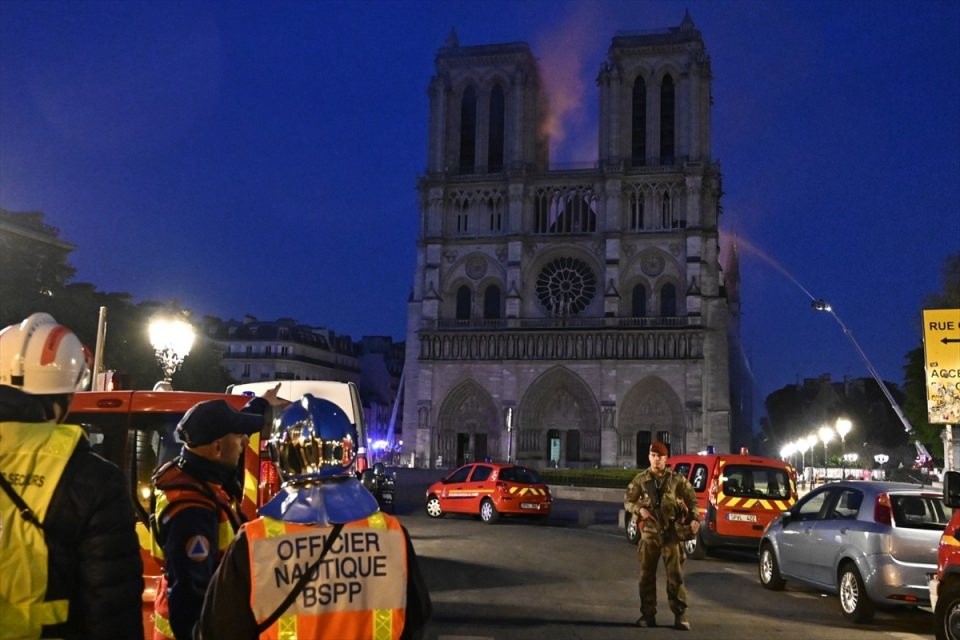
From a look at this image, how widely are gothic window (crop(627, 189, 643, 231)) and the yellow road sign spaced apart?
1515 inches

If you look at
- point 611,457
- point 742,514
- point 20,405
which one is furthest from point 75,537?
point 611,457

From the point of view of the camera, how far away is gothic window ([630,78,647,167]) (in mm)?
50312

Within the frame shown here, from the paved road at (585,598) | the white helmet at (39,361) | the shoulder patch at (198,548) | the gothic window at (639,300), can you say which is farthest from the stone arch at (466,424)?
the white helmet at (39,361)

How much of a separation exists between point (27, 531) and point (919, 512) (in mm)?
8280

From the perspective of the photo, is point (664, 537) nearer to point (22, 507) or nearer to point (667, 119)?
point (22, 507)

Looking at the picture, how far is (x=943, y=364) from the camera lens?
1101 centimetres

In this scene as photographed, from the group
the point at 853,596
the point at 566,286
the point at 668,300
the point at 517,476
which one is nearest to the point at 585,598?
the point at 853,596

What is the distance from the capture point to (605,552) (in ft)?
45.2

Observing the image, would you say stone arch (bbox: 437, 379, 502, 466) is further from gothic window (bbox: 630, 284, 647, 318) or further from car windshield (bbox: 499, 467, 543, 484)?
car windshield (bbox: 499, 467, 543, 484)

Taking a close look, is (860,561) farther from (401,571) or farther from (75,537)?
(75,537)

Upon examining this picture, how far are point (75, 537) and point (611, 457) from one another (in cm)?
4495

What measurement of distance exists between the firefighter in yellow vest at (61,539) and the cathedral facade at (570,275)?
145 feet

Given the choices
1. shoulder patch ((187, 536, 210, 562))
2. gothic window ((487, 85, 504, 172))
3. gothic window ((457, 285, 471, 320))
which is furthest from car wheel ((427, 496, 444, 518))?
gothic window ((487, 85, 504, 172))

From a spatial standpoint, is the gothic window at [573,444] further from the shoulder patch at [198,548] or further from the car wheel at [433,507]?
the shoulder patch at [198,548]
